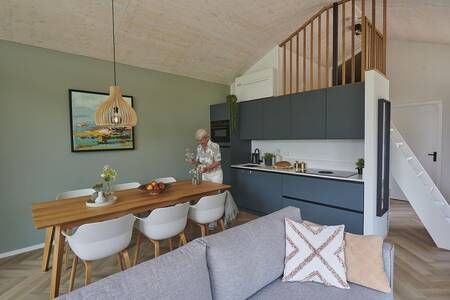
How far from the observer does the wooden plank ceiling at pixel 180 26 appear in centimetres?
278

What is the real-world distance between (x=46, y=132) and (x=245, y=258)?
9.92 feet

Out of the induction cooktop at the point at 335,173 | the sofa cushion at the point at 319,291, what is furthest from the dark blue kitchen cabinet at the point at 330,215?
the sofa cushion at the point at 319,291

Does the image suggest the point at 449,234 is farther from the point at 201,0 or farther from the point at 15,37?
the point at 15,37

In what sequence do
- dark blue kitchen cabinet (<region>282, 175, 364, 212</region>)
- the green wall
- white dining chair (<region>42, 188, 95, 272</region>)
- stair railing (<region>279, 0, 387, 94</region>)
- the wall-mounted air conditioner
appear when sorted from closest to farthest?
white dining chair (<region>42, 188, 95, 272</region>) < the green wall < dark blue kitchen cabinet (<region>282, 175, 364, 212</region>) < stair railing (<region>279, 0, 387, 94</region>) < the wall-mounted air conditioner

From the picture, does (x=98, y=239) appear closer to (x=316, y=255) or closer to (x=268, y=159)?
(x=316, y=255)

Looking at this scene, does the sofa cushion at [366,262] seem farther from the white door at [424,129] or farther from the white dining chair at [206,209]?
the white door at [424,129]

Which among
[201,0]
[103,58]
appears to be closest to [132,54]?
[103,58]

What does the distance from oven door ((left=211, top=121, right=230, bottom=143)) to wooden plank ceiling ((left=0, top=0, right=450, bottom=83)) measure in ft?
3.34

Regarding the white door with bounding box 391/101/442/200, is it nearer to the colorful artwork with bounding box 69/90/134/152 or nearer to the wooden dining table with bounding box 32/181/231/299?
the wooden dining table with bounding box 32/181/231/299

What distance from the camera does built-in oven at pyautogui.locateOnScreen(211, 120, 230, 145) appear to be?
15.3 ft

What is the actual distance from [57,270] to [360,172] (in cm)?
359

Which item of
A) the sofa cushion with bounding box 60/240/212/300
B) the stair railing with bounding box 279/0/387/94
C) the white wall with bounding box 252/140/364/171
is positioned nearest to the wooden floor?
the white wall with bounding box 252/140/364/171

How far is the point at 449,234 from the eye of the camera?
9.52ft

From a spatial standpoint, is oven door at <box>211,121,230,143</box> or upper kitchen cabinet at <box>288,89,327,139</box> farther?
oven door at <box>211,121,230,143</box>
